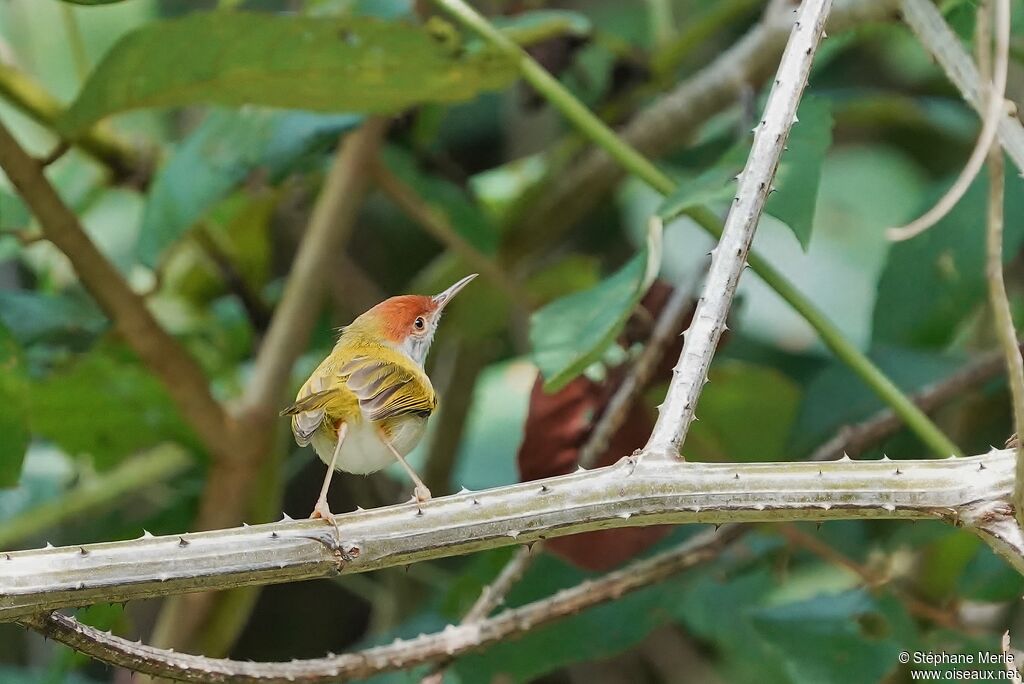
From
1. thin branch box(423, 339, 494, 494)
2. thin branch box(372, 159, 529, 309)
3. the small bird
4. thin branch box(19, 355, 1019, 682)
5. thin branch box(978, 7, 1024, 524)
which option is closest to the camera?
thin branch box(978, 7, 1024, 524)

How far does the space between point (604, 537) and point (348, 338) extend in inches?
17.6

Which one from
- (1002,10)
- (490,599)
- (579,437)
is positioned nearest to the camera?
(1002,10)

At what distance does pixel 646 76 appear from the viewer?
82.8 inches

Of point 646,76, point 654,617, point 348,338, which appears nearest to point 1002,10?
point 348,338

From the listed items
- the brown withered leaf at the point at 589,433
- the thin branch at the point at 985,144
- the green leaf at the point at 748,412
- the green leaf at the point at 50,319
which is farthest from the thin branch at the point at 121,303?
the thin branch at the point at 985,144

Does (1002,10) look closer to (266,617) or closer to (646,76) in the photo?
(646,76)

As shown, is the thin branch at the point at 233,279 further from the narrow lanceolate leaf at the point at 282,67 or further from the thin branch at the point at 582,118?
the thin branch at the point at 582,118

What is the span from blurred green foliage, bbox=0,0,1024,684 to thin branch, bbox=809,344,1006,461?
85 millimetres

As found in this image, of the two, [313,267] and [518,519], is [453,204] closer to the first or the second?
[313,267]

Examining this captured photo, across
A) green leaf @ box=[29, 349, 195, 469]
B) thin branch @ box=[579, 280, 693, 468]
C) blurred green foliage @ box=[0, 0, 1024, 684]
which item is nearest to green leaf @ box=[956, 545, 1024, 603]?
blurred green foliage @ box=[0, 0, 1024, 684]

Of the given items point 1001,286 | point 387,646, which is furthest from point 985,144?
point 387,646

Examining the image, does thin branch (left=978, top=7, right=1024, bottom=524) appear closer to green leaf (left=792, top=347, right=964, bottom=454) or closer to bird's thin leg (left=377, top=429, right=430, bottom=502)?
bird's thin leg (left=377, top=429, right=430, bottom=502)

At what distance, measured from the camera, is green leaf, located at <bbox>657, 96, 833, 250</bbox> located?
1151 millimetres

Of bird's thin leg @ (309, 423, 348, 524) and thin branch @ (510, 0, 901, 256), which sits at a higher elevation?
thin branch @ (510, 0, 901, 256)
